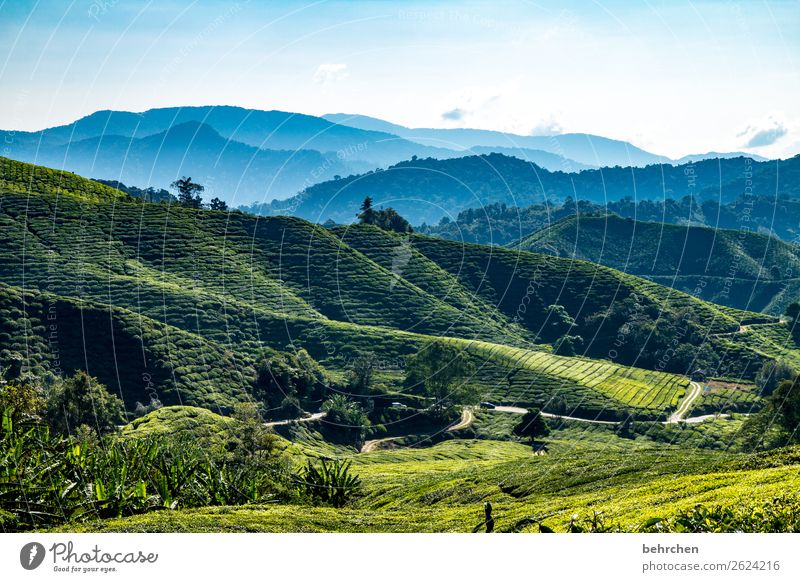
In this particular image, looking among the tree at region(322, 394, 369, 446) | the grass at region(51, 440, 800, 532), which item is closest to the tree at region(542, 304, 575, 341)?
the tree at region(322, 394, 369, 446)

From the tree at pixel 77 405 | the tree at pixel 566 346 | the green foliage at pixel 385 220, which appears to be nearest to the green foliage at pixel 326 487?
the tree at pixel 77 405

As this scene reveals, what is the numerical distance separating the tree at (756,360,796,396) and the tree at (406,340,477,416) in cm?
4046

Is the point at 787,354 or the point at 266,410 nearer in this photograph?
the point at 266,410

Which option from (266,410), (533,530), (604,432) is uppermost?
(533,530)

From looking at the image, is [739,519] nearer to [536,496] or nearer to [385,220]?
[536,496]

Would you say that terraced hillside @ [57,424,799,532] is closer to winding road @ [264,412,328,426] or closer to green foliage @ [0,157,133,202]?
winding road @ [264,412,328,426]

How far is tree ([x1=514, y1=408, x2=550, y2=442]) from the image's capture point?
280ft

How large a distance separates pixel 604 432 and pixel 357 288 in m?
41.0

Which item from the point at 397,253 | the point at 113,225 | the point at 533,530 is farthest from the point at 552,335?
the point at 533,530

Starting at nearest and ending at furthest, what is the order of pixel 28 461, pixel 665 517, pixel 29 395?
pixel 665 517
pixel 28 461
pixel 29 395

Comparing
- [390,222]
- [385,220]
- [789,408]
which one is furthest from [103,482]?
[390,222]

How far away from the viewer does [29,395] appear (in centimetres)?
4166

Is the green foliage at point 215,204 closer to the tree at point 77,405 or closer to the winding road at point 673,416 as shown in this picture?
the winding road at point 673,416
